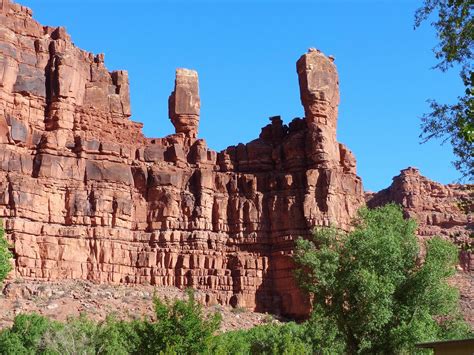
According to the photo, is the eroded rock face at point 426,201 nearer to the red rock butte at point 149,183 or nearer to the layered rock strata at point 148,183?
the layered rock strata at point 148,183

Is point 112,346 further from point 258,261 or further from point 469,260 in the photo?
point 469,260

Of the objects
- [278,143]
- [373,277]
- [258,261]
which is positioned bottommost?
[373,277]

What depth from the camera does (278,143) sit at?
79.9 metres

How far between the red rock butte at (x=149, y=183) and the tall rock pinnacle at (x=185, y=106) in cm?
12

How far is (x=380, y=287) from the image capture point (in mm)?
36688

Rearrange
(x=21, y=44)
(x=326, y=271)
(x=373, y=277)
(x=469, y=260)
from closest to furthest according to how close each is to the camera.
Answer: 1. (x=373, y=277)
2. (x=326, y=271)
3. (x=21, y=44)
4. (x=469, y=260)

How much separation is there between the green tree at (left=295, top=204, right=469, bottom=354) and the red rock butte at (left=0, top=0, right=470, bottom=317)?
98.9 feet

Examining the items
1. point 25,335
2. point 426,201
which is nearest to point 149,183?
point 25,335

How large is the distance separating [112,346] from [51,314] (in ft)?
53.9

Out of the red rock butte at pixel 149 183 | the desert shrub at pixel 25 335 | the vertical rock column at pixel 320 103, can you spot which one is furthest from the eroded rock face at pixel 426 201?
the desert shrub at pixel 25 335

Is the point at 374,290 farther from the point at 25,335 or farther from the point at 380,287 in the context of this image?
the point at 25,335

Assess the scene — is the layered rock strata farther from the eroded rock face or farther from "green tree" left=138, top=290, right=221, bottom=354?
"green tree" left=138, top=290, right=221, bottom=354

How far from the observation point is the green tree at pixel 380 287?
1444 inches

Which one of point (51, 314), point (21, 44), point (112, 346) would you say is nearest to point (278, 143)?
point (21, 44)
